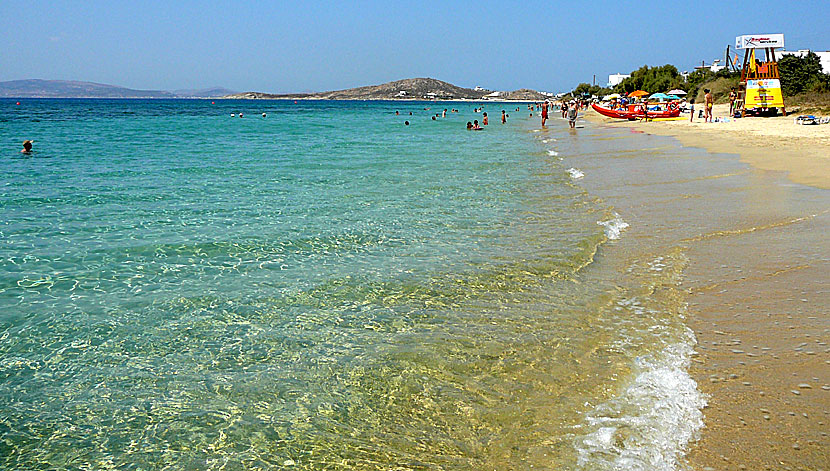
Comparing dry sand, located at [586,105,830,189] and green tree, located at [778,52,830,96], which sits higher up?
green tree, located at [778,52,830,96]

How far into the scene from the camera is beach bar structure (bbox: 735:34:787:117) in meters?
36.4

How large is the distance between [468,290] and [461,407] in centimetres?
264

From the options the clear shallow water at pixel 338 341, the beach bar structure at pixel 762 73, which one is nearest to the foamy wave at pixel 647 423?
the clear shallow water at pixel 338 341

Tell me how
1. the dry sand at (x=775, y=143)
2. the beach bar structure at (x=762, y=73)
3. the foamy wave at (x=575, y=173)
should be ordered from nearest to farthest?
the dry sand at (x=775, y=143), the foamy wave at (x=575, y=173), the beach bar structure at (x=762, y=73)

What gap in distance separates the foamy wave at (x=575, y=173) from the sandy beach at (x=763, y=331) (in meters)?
4.69

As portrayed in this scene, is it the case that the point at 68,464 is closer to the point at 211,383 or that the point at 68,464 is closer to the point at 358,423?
the point at 211,383

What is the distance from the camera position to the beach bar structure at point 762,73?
36375 millimetres

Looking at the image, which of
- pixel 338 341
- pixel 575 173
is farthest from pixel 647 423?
pixel 575 173

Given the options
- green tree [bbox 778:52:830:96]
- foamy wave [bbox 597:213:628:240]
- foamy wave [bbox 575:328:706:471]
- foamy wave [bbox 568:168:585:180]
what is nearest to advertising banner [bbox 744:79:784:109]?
green tree [bbox 778:52:830:96]

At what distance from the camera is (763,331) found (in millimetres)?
5180

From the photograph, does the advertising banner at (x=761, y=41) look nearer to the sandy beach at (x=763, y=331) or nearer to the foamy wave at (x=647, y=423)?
the sandy beach at (x=763, y=331)

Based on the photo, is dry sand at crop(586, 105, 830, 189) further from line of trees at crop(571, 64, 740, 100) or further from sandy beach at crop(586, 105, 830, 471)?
line of trees at crop(571, 64, 740, 100)

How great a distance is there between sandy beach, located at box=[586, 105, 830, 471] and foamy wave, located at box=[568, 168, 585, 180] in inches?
185

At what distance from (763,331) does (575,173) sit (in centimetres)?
1217
